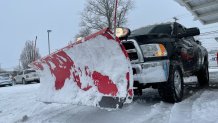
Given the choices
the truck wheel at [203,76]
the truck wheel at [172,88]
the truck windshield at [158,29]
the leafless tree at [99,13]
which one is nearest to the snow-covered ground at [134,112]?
the truck wheel at [172,88]

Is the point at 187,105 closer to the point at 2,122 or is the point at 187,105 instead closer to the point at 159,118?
the point at 159,118

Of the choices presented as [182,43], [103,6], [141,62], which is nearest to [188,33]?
[182,43]

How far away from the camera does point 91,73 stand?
5.58 meters

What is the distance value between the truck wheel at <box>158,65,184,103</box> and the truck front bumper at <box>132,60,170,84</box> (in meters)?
0.16

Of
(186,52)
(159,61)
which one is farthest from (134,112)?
(186,52)

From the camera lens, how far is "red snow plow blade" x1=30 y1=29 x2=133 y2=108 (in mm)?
5043

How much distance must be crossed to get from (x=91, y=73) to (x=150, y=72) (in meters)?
1.08

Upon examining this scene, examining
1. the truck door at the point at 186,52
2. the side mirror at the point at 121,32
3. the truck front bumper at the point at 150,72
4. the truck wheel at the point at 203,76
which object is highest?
the side mirror at the point at 121,32

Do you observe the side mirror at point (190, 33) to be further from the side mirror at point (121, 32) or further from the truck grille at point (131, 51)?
the side mirror at point (121, 32)

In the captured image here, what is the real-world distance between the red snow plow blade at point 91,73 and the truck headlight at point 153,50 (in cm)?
114

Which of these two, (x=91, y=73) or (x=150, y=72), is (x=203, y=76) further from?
(x=91, y=73)

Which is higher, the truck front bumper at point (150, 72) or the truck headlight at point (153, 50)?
the truck headlight at point (153, 50)

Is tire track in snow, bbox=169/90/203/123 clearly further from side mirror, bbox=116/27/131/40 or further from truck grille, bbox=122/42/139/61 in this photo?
side mirror, bbox=116/27/131/40

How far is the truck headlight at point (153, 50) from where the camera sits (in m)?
6.26
